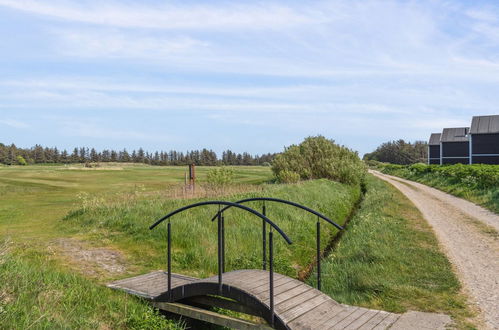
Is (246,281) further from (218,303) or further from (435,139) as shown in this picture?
(435,139)

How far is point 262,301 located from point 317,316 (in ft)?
2.86

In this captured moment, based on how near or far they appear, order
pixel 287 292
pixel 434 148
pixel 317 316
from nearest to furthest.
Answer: pixel 317 316 → pixel 287 292 → pixel 434 148

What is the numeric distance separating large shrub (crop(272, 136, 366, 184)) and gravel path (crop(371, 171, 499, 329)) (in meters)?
10.8

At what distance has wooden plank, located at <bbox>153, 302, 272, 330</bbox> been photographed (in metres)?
6.25

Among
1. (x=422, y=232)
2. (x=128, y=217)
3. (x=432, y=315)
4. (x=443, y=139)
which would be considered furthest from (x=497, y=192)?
(x=443, y=139)

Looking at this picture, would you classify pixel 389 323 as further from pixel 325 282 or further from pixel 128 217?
pixel 128 217

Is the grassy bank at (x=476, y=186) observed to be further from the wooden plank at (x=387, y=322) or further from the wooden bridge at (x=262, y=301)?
the wooden bridge at (x=262, y=301)

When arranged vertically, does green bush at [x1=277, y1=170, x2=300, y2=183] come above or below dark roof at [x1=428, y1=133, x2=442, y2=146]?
below

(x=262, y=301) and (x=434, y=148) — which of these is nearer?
(x=262, y=301)

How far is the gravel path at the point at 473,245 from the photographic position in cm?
718

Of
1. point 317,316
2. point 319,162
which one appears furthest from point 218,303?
point 319,162

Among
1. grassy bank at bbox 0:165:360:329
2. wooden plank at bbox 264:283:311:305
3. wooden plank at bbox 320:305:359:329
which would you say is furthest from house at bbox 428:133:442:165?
Answer: wooden plank at bbox 264:283:311:305

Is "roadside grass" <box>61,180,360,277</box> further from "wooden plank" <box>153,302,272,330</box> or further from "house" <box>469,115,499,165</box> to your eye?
"house" <box>469,115,499,165</box>

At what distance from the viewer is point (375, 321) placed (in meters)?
6.08
